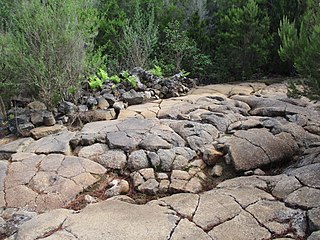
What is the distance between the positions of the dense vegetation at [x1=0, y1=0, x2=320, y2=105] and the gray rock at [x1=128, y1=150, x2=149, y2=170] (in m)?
2.40

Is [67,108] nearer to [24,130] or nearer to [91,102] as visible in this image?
[91,102]

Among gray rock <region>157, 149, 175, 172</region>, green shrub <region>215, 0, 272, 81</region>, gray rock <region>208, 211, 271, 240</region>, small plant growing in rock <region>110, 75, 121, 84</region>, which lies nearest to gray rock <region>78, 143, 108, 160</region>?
gray rock <region>157, 149, 175, 172</region>

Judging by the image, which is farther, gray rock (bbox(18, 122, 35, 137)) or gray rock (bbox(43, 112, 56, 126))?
gray rock (bbox(43, 112, 56, 126))

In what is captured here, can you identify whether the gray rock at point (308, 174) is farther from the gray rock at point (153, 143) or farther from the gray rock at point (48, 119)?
the gray rock at point (48, 119)

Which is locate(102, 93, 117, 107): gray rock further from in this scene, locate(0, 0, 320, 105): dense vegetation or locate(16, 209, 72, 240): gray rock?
locate(16, 209, 72, 240): gray rock

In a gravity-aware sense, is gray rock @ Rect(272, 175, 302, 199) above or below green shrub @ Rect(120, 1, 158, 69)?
below

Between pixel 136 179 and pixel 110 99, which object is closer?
pixel 136 179

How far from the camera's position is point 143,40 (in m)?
8.90

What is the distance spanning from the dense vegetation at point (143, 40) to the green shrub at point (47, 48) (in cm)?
2

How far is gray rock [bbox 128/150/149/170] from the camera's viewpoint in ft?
14.3

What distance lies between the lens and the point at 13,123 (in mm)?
5613

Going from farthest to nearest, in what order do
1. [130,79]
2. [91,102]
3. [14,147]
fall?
[130,79]
[91,102]
[14,147]

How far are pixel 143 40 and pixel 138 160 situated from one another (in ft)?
17.3

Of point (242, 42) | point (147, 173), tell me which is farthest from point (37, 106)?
point (242, 42)
